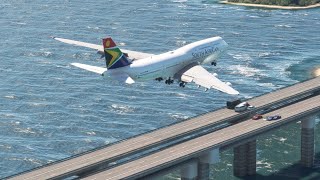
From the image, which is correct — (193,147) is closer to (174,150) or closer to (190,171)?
(174,150)

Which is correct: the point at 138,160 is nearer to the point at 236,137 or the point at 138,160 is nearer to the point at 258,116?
the point at 236,137

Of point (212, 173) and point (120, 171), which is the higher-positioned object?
point (120, 171)

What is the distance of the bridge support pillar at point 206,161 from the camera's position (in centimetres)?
17779

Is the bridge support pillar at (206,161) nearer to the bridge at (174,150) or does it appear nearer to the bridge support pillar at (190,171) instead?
the bridge at (174,150)

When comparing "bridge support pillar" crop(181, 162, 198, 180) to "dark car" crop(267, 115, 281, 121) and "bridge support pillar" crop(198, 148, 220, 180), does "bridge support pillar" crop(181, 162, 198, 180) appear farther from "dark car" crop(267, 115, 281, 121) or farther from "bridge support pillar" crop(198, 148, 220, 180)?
A: "dark car" crop(267, 115, 281, 121)

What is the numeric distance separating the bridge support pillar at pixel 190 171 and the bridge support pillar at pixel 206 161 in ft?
6.39

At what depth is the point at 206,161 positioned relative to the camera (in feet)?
585

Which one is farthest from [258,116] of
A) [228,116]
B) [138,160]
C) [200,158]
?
[138,160]

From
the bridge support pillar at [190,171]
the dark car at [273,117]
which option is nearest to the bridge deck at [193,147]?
the dark car at [273,117]

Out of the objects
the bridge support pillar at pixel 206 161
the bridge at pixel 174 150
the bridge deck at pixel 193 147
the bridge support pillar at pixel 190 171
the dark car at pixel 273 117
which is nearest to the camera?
the bridge deck at pixel 193 147

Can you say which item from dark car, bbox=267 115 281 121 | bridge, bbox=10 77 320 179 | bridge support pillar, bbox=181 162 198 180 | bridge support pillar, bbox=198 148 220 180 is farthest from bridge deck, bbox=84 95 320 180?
bridge support pillar, bbox=181 162 198 180

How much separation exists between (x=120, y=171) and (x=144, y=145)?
15.4m

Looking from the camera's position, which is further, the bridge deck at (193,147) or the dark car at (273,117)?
the dark car at (273,117)

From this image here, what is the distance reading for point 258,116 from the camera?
195875 millimetres
